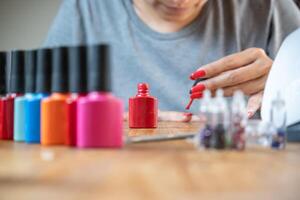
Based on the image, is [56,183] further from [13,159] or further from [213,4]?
[213,4]


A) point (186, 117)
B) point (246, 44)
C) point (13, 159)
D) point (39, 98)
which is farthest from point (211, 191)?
point (246, 44)

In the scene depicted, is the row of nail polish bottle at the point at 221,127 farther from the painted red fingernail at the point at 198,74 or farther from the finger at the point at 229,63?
the finger at the point at 229,63

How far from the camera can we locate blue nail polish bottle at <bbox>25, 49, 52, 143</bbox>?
641 mm

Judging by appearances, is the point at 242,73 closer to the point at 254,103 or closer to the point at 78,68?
the point at 254,103

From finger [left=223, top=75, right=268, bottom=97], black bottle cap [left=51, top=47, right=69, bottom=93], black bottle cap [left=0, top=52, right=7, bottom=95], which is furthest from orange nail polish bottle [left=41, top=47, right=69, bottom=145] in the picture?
finger [left=223, top=75, right=268, bottom=97]

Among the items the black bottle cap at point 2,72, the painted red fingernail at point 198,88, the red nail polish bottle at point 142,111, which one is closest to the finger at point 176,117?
the painted red fingernail at point 198,88

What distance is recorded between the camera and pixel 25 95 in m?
0.70

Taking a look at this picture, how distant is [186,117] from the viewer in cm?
133

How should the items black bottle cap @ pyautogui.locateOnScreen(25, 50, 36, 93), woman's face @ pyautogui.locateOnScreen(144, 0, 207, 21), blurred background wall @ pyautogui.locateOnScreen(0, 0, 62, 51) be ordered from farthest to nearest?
blurred background wall @ pyautogui.locateOnScreen(0, 0, 62, 51) < woman's face @ pyautogui.locateOnScreen(144, 0, 207, 21) < black bottle cap @ pyautogui.locateOnScreen(25, 50, 36, 93)

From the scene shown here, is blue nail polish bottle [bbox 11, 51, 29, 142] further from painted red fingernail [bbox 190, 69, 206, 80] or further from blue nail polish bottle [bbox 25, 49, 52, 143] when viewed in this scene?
painted red fingernail [bbox 190, 69, 206, 80]

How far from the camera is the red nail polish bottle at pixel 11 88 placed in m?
0.70

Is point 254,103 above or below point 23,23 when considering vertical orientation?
below

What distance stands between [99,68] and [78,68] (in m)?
0.04

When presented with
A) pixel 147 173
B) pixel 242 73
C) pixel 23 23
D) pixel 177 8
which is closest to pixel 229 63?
pixel 242 73
